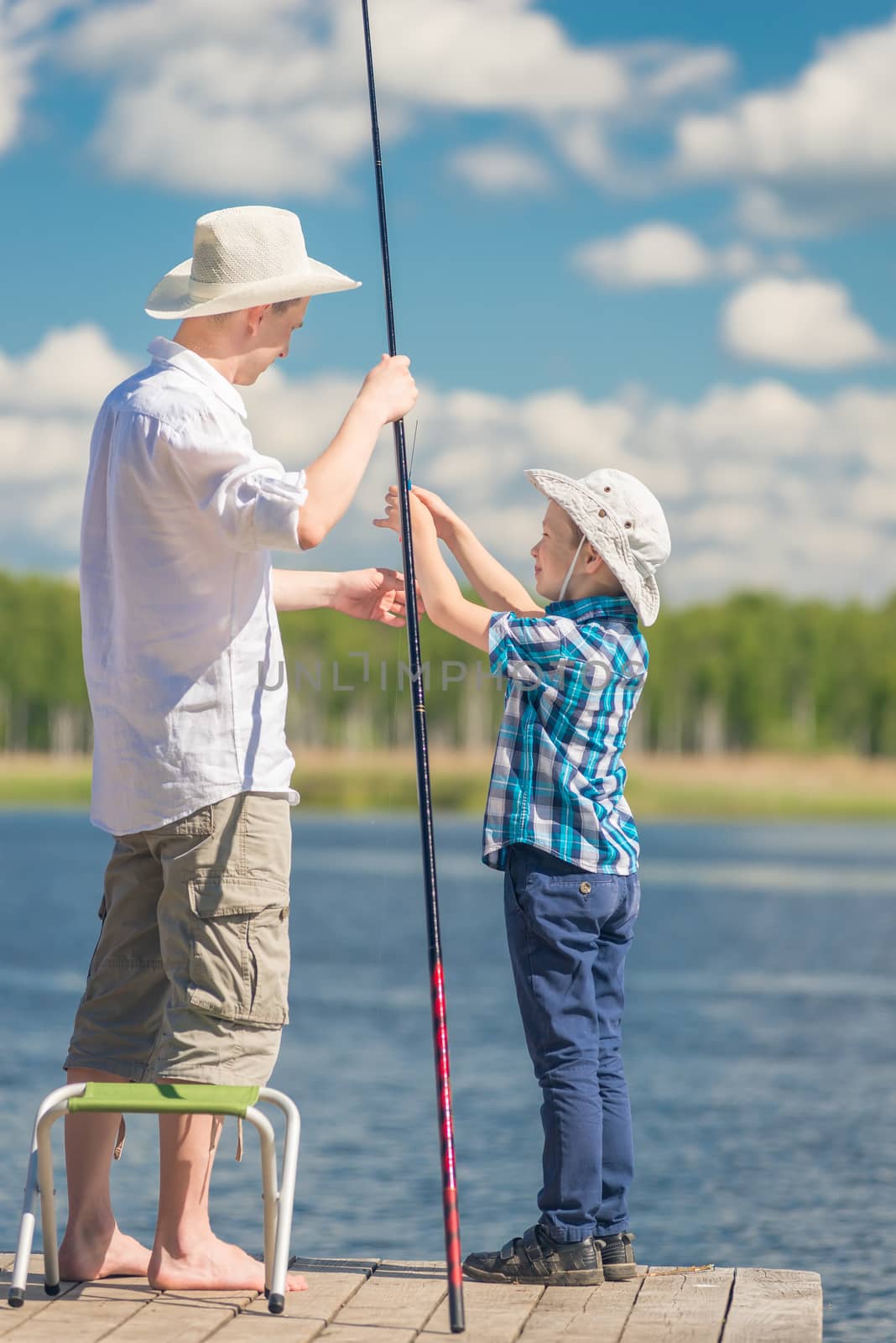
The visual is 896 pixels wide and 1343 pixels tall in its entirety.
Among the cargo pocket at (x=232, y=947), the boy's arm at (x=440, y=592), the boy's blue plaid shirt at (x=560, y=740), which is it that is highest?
the boy's arm at (x=440, y=592)

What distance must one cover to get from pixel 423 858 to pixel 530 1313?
0.85 meters

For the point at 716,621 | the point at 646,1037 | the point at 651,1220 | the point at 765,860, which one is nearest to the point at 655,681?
the point at 716,621

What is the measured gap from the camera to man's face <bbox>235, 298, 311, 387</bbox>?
312 cm

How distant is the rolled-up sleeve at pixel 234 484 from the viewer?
2.78 m

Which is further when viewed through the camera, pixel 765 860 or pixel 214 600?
pixel 765 860

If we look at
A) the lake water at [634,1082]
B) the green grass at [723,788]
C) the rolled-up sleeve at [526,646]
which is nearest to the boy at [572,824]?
the rolled-up sleeve at [526,646]

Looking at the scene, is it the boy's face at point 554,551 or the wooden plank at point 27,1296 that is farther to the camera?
Result: the boy's face at point 554,551

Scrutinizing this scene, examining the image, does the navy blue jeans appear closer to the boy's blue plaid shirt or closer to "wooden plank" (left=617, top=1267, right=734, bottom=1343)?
the boy's blue plaid shirt

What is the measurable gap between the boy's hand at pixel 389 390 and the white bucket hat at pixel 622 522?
443 mm

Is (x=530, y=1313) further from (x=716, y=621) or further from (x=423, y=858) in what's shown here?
(x=716, y=621)

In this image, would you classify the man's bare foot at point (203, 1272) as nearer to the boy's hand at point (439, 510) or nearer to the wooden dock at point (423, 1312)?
the wooden dock at point (423, 1312)

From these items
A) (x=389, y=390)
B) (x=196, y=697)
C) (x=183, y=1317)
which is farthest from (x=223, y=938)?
(x=389, y=390)

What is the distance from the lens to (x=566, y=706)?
10.8 feet

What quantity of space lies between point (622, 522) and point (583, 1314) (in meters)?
1.53
